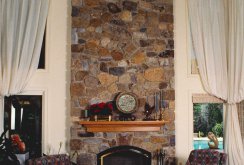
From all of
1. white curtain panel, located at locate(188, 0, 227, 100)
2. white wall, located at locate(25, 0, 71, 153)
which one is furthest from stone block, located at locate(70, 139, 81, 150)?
white curtain panel, located at locate(188, 0, 227, 100)

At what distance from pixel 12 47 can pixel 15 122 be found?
4.46 ft

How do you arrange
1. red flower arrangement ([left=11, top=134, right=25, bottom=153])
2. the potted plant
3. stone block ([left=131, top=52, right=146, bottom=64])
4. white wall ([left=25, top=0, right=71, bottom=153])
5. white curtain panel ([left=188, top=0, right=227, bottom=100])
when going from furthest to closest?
white curtain panel ([left=188, top=0, right=227, bottom=100]) → stone block ([left=131, top=52, right=146, bottom=64]) → white wall ([left=25, top=0, right=71, bottom=153]) → red flower arrangement ([left=11, top=134, right=25, bottom=153]) → the potted plant

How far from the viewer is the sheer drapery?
696 cm

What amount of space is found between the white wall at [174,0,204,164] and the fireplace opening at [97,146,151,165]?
0.68 meters

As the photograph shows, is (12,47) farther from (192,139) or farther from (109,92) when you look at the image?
(192,139)

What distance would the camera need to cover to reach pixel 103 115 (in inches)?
256

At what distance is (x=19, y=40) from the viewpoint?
6523 mm

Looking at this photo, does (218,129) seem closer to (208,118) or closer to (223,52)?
(208,118)

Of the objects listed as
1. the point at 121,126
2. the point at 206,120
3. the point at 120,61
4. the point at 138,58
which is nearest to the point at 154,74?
the point at 138,58

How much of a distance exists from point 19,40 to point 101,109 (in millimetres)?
1907

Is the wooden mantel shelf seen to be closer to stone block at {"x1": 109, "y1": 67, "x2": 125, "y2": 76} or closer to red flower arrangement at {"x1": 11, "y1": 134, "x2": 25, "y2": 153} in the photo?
stone block at {"x1": 109, "y1": 67, "x2": 125, "y2": 76}

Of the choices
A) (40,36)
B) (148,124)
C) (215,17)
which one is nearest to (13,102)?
(40,36)

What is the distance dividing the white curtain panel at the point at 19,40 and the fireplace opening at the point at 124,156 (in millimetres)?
1908

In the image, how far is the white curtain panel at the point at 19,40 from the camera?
21.1ft
